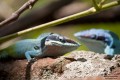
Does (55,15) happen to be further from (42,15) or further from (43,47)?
(43,47)

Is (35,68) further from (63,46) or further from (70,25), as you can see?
(70,25)

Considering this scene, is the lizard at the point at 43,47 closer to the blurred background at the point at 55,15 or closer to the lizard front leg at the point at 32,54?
the lizard front leg at the point at 32,54

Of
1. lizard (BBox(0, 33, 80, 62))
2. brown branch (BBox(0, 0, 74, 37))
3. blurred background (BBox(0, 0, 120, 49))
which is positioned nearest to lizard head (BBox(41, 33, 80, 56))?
lizard (BBox(0, 33, 80, 62))

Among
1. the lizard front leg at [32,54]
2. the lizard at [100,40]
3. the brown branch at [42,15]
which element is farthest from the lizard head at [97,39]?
the brown branch at [42,15]

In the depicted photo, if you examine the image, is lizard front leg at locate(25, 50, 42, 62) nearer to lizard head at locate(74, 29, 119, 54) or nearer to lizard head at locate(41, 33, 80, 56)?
lizard head at locate(41, 33, 80, 56)

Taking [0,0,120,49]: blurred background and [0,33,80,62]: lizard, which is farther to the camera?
[0,0,120,49]: blurred background

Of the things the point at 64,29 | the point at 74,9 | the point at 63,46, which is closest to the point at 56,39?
the point at 63,46

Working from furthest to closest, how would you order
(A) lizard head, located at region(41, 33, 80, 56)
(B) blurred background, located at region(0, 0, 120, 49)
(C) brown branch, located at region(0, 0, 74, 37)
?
(C) brown branch, located at region(0, 0, 74, 37)
(B) blurred background, located at region(0, 0, 120, 49)
(A) lizard head, located at region(41, 33, 80, 56)

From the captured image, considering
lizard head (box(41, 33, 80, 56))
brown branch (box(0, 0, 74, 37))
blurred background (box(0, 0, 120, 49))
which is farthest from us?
Answer: brown branch (box(0, 0, 74, 37))
